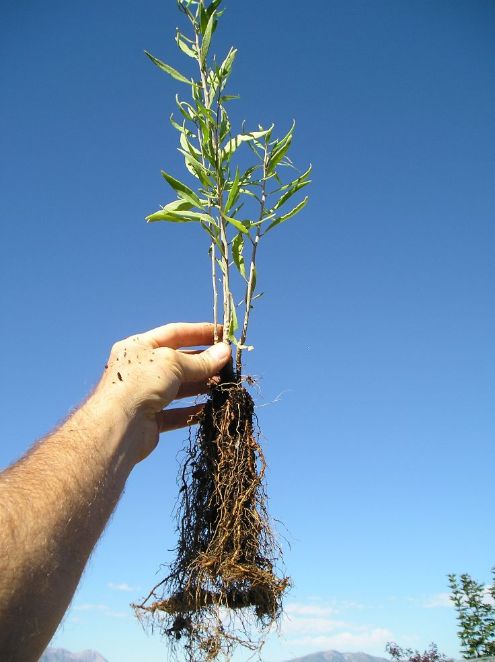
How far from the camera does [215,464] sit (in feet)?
6.40

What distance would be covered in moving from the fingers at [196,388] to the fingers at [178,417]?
0.26ft

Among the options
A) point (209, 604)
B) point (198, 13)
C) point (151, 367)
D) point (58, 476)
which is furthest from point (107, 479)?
point (198, 13)

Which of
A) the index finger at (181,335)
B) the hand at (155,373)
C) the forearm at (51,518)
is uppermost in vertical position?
the index finger at (181,335)

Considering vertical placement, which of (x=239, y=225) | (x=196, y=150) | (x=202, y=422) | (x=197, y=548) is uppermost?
(x=196, y=150)

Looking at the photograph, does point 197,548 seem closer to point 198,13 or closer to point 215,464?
point 215,464

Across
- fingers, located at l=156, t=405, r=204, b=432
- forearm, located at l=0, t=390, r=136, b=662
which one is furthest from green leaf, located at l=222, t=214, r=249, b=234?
forearm, located at l=0, t=390, r=136, b=662

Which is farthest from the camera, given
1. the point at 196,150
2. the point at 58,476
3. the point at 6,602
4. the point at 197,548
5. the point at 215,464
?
the point at 196,150

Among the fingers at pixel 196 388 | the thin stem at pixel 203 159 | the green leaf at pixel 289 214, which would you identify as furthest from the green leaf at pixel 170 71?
the fingers at pixel 196 388

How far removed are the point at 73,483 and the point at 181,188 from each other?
4.43 ft

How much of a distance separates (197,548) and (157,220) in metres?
1.17

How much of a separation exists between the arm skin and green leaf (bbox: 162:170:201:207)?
600 mm

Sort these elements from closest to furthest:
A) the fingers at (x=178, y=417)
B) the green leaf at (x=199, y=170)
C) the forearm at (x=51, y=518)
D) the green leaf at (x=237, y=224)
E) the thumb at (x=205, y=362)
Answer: the forearm at (x=51, y=518)
the thumb at (x=205, y=362)
the fingers at (x=178, y=417)
the green leaf at (x=237, y=224)
the green leaf at (x=199, y=170)

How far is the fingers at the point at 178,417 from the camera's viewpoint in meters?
1.91

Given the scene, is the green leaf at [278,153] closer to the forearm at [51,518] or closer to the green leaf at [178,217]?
the green leaf at [178,217]
